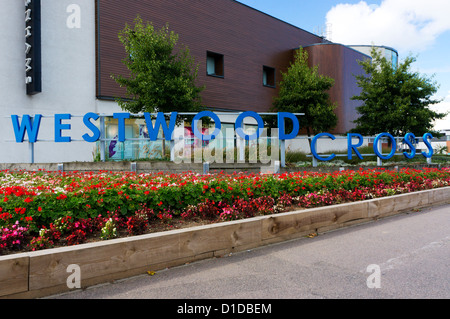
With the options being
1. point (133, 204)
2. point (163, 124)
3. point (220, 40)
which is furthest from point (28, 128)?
point (220, 40)

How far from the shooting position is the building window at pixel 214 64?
24.2 metres

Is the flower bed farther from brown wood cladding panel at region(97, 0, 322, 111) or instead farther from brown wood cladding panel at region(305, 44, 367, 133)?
brown wood cladding panel at region(305, 44, 367, 133)

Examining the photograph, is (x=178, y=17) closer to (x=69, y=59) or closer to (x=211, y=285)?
(x=69, y=59)

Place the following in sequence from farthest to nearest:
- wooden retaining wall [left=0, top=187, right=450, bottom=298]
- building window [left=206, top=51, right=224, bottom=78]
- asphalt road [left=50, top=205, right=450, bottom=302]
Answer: building window [left=206, top=51, right=224, bottom=78], asphalt road [left=50, top=205, right=450, bottom=302], wooden retaining wall [left=0, top=187, right=450, bottom=298]

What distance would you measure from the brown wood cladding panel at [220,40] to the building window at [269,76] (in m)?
0.45

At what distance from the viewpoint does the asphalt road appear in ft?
13.1

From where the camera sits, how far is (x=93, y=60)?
61.9ft

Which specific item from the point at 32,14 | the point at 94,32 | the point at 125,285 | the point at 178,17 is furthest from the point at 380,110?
the point at 125,285

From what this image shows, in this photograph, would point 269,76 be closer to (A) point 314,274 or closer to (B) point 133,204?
(B) point 133,204

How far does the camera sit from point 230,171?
449 inches

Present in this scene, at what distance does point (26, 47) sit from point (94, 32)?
351 cm

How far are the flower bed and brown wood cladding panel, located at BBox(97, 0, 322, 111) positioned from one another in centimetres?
1405

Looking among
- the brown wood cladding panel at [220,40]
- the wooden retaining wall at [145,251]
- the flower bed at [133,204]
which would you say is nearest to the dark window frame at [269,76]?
the brown wood cladding panel at [220,40]

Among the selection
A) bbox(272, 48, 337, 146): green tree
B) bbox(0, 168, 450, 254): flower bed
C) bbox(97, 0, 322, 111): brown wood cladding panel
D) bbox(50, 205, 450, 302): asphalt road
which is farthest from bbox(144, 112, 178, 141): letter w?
bbox(272, 48, 337, 146): green tree
